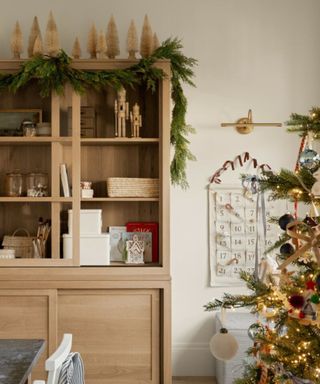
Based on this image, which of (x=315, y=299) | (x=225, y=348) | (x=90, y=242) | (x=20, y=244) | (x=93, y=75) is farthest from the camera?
(x=20, y=244)

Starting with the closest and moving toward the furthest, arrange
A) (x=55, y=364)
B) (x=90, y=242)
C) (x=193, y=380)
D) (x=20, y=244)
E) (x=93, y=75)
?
(x=55, y=364) < (x=93, y=75) < (x=90, y=242) < (x=20, y=244) < (x=193, y=380)

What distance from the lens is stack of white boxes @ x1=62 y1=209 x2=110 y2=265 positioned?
337 cm

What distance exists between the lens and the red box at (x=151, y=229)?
11.6 ft

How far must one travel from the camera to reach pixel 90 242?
338cm

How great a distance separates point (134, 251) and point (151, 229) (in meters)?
0.19

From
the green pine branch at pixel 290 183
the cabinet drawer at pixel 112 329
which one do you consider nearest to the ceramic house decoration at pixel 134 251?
the cabinet drawer at pixel 112 329

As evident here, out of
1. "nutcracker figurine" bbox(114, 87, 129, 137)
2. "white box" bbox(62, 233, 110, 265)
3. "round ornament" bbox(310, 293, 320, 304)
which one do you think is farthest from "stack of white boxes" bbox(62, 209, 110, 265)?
"round ornament" bbox(310, 293, 320, 304)

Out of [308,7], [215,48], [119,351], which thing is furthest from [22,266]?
[308,7]

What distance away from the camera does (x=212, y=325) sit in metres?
3.89

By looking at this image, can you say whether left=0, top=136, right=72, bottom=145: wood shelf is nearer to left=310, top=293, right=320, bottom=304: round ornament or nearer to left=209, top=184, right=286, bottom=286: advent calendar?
left=209, top=184, right=286, bottom=286: advent calendar

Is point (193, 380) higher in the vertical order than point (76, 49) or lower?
lower

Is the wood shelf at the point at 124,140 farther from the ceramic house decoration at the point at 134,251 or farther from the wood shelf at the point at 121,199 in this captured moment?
the ceramic house decoration at the point at 134,251

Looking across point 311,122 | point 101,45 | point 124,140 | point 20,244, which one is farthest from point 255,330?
point 101,45

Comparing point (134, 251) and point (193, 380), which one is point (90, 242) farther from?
point (193, 380)
